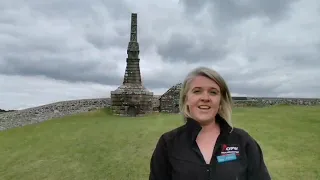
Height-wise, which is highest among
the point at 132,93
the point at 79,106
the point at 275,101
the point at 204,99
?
the point at 132,93

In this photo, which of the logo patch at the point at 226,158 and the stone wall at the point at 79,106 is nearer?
the logo patch at the point at 226,158

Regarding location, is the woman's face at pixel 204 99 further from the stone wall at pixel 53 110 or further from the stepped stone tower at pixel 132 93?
the stone wall at pixel 53 110

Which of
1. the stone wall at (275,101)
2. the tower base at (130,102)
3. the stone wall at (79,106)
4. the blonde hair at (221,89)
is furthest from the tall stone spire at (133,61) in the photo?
the blonde hair at (221,89)

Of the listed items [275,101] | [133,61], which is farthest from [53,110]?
[275,101]

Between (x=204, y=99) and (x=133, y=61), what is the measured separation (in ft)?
89.9

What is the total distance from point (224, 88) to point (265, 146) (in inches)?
380

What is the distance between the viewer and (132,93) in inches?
1103

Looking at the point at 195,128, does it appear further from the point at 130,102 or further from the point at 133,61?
the point at 133,61

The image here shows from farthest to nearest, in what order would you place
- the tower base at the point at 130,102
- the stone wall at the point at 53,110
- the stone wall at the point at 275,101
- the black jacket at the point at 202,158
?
the stone wall at the point at 275,101 → the stone wall at the point at 53,110 → the tower base at the point at 130,102 → the black jacket at the point at 202,158

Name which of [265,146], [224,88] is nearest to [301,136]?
[265,146]

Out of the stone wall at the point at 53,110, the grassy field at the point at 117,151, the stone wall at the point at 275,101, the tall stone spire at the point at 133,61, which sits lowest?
the grassy field at the point at 117,151

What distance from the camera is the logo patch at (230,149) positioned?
2707 millimetres

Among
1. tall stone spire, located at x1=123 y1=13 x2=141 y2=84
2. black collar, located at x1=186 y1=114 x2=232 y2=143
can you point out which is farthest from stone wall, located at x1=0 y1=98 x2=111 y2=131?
black collar, located at x1=186 y1=114 x2=232 y2=143

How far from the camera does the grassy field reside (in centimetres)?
1002
